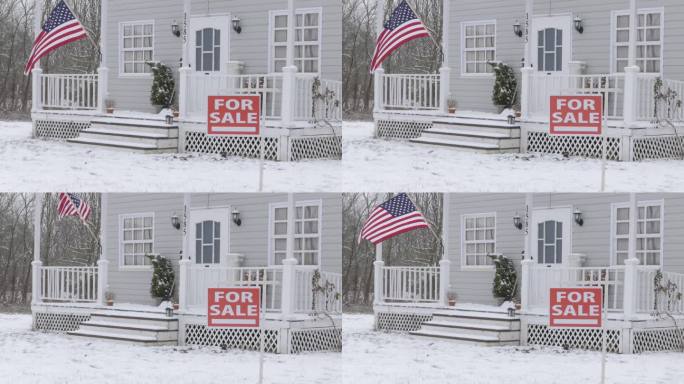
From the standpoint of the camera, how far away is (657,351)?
2091 cm

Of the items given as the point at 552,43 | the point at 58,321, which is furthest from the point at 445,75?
the point at 58,321

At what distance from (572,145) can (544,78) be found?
4.85 ft

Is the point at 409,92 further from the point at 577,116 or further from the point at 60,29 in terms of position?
the point at 60,29

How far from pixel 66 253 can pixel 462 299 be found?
27.9ft

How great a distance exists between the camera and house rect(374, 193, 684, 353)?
68.5ft

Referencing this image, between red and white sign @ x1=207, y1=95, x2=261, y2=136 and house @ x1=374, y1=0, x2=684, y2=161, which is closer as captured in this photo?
red and white sign @ x1=207, y1=95, x2=261, y2=136

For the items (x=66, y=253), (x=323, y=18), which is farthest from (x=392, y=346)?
(x=66, y=253)

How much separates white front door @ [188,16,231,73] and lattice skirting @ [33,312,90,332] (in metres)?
4.87

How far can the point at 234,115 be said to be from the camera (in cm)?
1878

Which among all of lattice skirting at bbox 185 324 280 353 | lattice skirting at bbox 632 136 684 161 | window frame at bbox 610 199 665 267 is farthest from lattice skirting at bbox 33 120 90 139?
lattice skirting at bbox 632 136 684 161

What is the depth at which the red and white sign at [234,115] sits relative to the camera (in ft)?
60.8

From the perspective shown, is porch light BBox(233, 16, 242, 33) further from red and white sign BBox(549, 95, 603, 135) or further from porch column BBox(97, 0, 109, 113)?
red and white sign BBox(549, 95, 603, 135)

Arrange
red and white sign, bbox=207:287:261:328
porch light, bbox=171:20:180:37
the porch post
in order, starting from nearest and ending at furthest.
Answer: red and white sign, bbox=207:287:261:328
the porch post
porch light, bbox=171:20:180:37

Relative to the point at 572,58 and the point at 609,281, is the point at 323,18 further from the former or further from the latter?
the point at 609,281
